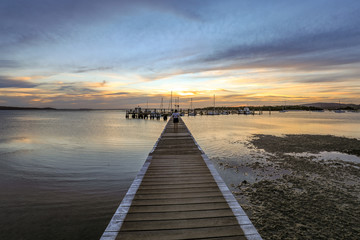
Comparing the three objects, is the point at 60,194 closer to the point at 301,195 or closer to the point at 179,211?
the point at 179,211

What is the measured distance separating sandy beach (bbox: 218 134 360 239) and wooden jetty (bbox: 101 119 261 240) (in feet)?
5.77

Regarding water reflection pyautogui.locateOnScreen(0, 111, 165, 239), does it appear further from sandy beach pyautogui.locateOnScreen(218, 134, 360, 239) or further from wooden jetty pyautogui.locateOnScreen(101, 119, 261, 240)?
sandy beach pyautogui.locateOnScreen(218, 134, 360, 239)

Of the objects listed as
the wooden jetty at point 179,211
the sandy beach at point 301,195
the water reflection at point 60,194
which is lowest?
the water reflection at point 60,194

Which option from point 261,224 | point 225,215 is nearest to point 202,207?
point 225,215

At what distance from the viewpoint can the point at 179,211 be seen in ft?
12.5

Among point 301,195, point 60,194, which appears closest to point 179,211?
point 301,195

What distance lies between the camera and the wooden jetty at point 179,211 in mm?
3119

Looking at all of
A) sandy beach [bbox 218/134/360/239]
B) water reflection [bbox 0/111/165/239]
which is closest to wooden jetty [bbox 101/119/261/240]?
sandy beach [bbox 218/134/360/239]

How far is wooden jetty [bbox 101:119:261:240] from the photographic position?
123 inches

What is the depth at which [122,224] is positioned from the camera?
10.9ft

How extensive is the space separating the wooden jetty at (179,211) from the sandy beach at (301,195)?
1.76 m

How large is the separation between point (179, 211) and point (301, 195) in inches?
208

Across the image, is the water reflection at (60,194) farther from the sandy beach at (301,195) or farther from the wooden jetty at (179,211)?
the sandy beach at (301,195)

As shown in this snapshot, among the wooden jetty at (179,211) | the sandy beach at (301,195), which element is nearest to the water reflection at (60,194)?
the wooden jetty at (179,211)
